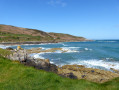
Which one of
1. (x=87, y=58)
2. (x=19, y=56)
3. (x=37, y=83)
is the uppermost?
(x=37, y=83)

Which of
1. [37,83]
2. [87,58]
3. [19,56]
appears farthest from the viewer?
[87,58]

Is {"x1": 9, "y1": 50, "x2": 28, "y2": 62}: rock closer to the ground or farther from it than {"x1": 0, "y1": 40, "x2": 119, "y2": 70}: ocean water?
farther from it

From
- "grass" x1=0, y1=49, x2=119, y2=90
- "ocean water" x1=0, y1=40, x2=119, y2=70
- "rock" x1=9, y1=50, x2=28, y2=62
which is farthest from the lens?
"ocean water" x1=0, y1=40, x2=119, y2=70

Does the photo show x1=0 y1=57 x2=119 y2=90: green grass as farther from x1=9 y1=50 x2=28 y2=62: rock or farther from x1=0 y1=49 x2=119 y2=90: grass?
x1=9 y1=50 x2=28 y2=62: rock

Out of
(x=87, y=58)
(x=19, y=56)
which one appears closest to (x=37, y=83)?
(x=19, y=56)

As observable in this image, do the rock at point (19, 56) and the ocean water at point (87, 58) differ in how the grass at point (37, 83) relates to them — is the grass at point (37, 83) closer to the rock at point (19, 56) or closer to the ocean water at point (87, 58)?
the rock at point (19, 56)

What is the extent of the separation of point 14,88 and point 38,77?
210 centimetres

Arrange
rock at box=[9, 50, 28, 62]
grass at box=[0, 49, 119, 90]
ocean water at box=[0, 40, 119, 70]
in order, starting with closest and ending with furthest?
grass at box=[0, 49, 119, 90] < rock at box=[9, 50, 28, 62] < ocean water at box=[0, 40, 119, 70]

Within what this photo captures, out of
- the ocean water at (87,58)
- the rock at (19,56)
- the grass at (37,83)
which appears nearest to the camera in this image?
the grass at (37,83)

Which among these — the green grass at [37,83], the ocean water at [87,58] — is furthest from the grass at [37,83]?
the ocean water at [87,58]

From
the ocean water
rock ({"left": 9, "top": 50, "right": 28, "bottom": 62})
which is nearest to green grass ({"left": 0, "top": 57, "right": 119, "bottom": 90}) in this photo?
rock ({"left": 9, "top": 50, "right": 28, "bottom": 62})

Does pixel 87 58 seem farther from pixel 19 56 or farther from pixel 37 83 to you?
pixel 37 83

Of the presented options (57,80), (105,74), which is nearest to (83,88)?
(57,80)

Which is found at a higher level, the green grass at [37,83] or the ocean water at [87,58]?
the green grass at [37,83]
